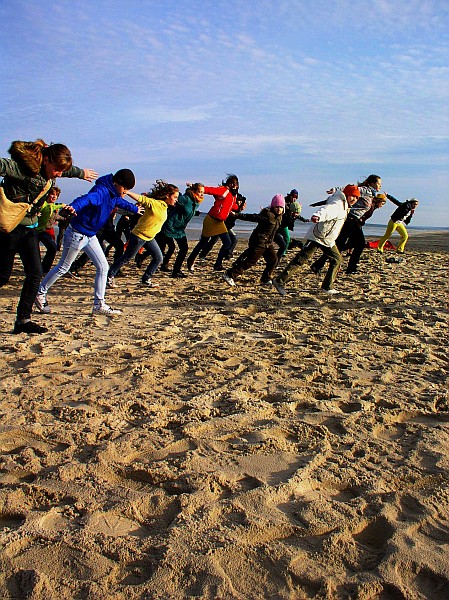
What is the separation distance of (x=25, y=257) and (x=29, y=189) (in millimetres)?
756

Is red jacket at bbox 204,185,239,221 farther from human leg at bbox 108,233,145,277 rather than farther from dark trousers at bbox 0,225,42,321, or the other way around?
dark trousers at bbox 0,225,42,321

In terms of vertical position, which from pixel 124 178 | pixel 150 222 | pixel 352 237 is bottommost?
pixel 150 222

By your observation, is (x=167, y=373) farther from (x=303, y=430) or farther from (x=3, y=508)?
(x=3, y=508)

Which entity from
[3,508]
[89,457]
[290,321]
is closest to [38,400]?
[89,457]

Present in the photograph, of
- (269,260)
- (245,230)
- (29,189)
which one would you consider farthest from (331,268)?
(245,230)

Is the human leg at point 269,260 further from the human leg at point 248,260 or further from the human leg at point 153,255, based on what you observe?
the human leg at point 153,255

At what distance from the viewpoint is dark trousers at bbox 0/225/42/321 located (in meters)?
5.10

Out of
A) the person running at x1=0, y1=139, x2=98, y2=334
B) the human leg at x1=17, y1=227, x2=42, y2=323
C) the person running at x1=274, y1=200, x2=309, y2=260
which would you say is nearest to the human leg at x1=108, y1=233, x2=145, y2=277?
the person running at x1=0, y1=139, x2=98, y2=334

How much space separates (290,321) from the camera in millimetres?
6500

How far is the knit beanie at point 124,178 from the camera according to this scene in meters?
6.16

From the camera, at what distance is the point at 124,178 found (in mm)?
6168

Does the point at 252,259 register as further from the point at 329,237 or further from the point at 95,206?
the point at 95,206

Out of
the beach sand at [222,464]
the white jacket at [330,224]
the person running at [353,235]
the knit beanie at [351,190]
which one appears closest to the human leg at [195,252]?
the person running at [353,235]

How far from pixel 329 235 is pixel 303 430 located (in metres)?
5.57
